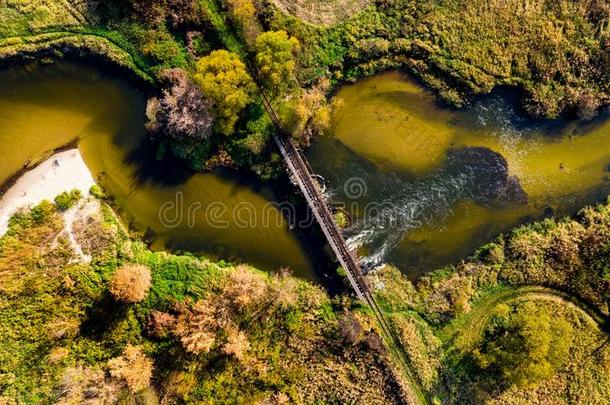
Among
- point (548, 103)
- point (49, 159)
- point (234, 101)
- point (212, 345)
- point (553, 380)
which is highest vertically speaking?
point (548, 103)

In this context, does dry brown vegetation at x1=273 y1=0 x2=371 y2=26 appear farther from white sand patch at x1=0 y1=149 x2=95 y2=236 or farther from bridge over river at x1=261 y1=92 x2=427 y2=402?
white sand patch at x1=0 y1=149 x2=95 y2=236

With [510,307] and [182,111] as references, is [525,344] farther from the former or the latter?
[182,111]

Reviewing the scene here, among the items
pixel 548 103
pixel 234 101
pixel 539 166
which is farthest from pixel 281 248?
pixel 548 103

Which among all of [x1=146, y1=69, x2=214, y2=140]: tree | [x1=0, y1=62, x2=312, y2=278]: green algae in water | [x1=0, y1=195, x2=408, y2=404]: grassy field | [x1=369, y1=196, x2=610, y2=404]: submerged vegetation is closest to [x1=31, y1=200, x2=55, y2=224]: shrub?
[x1=0, y1=195, x2=408, y2=404]: grassy field

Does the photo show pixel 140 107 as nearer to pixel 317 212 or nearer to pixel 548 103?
pixel 317 212

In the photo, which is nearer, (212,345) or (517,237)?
(212,345)

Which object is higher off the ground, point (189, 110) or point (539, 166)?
point (539, 166)
